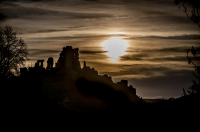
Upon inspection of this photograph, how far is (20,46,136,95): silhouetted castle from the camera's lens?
4827cm

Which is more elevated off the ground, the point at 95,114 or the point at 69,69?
the point at 69,69

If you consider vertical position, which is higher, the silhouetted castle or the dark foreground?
the silhouetted castle

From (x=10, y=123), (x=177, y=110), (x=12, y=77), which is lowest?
(x=10, y=123)

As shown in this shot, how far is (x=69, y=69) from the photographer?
50.9m

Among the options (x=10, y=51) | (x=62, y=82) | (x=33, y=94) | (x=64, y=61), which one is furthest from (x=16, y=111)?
(x=64, y=61)

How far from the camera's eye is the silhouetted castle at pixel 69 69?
48266 mm

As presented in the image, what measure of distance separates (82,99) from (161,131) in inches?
776

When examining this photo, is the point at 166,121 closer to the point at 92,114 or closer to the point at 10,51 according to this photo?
the point at 92,114

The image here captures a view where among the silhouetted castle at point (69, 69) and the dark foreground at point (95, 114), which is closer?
the dark foreground at point (95, 114)

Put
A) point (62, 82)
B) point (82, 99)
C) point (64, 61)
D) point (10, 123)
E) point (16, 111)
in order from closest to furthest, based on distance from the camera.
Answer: point (10, 123) < point (16, 111) < point (82, 99) < point (62, 82) < point (64, 61)

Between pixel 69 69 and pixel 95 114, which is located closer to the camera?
pixel 95 114

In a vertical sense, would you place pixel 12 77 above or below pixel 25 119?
above

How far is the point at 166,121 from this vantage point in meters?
23.5

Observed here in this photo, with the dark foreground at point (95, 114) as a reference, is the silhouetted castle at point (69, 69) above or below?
above
